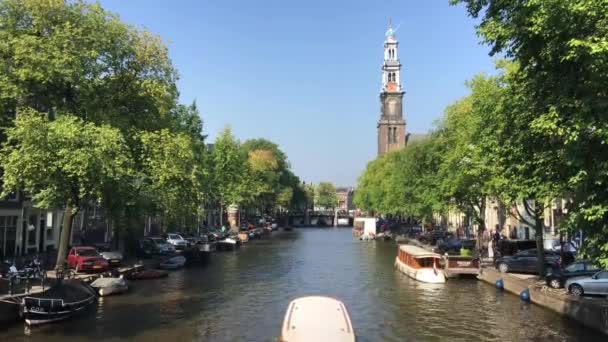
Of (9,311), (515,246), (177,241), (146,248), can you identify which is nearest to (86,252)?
(146,248)

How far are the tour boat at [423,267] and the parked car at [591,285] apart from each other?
43.0 feet

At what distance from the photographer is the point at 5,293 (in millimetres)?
28969

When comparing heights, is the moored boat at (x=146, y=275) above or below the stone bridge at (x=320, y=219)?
below

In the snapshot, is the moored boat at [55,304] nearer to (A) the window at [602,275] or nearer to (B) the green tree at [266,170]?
(A) the window at [602,275]

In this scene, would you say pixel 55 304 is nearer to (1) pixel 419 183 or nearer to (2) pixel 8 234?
(2) pixel 8 234

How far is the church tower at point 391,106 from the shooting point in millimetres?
185000

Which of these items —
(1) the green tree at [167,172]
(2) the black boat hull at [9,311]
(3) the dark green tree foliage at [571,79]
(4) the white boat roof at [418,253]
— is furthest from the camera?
(4) the white boat roof at [418,253]

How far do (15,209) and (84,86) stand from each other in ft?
58.4

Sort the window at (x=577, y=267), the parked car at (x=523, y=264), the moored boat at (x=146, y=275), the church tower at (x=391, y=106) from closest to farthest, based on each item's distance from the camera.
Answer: the window at (x=577, y=267) → the parked car at (x=523, y=264) → the moored boat at (x=146, y=275) → the church tower at (x=391, y=106)

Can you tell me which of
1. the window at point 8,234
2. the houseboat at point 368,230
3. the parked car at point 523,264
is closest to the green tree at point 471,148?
the parked car at point 523,264

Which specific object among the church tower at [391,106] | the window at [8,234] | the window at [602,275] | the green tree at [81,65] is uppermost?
the church tower at [391,106]

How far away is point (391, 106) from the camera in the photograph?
614 ft

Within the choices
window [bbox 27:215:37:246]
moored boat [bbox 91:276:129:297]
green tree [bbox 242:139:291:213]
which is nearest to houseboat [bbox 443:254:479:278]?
moored boat [bbox 91:276:129:297]

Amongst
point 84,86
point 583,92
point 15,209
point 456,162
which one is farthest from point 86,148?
point 456,162
